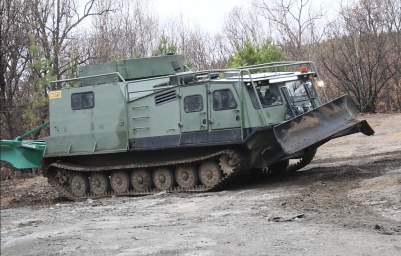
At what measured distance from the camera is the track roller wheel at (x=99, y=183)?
14016 millimetres

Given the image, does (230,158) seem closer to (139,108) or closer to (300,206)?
(139,108)

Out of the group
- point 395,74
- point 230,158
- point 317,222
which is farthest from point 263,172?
point 395,74

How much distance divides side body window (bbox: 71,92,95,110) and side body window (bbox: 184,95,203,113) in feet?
7.87

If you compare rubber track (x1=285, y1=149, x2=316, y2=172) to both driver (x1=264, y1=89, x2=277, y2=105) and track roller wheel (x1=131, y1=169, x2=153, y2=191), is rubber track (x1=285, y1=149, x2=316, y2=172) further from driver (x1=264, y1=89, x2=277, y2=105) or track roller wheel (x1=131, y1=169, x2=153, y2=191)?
track roller wheel (x1=131, y1=169, x2=153, y2=191)

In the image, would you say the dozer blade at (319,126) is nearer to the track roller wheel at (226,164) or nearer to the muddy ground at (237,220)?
the muddy ground at (237,220)

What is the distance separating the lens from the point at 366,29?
3020cm

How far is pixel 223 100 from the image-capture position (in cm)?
1225

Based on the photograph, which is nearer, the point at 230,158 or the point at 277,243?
the point at 277,243

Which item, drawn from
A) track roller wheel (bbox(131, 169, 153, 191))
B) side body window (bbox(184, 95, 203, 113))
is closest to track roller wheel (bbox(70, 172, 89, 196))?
track roller wheel (bbox(131, 169, 153, 191))

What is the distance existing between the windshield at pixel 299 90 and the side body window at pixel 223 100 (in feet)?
4.53

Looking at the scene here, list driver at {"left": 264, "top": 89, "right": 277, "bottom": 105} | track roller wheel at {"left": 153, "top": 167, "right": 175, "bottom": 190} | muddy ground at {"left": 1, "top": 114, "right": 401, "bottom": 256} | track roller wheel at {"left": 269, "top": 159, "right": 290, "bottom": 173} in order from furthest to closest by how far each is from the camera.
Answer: track roller wheel at {"left": 269, "top": 159, "right": 290, "bottom": 173}, track roller wheel at {"left": 153, "top": 167, "right": 175, "bottom": 190}, driver at {"left": 264, "top": 89, "right": 277, "bottom": 105}, muddy ground at {"left": 1, "top": 114, "right": 401, "bottom": 256}

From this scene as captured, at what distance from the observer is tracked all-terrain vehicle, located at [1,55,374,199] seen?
39.4 feet

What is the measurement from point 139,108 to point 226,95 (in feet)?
6.97

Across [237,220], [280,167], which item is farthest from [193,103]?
[237,220]
